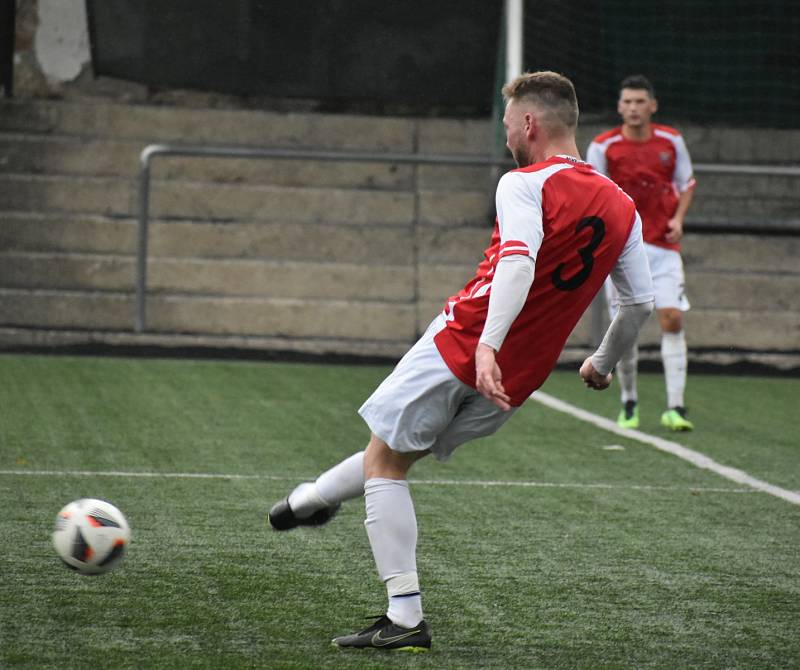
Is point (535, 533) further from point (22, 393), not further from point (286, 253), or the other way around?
point (286, 253)

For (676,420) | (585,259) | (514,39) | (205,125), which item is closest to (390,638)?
(585,259)

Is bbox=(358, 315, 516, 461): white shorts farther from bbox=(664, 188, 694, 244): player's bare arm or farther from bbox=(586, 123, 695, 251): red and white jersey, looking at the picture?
bbox=(586, 123, 695, 251): red and white jersey

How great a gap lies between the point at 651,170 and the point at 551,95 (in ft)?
16.3

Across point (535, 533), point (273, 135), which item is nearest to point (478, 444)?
point (535, 533)

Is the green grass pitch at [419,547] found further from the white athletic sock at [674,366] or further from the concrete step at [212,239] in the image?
the concrete step at [212,239]

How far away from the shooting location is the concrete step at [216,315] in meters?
12.1

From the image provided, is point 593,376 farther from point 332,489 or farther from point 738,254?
point 738,254

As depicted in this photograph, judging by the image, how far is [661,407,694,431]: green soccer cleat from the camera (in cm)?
792

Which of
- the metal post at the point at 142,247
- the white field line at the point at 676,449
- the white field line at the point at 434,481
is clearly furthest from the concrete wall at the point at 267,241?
the white field line at the point at 434,481

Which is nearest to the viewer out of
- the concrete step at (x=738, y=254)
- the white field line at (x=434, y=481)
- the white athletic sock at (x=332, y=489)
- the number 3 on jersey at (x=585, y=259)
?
the number 3 on jersey at (x=585, y=259)

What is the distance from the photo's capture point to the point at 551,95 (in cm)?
339

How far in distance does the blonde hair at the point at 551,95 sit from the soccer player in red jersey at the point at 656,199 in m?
4.62

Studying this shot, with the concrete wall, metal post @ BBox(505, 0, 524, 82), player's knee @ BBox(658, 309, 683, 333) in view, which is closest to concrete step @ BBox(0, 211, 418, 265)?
the concrete wall

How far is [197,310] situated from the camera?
12281 mm
